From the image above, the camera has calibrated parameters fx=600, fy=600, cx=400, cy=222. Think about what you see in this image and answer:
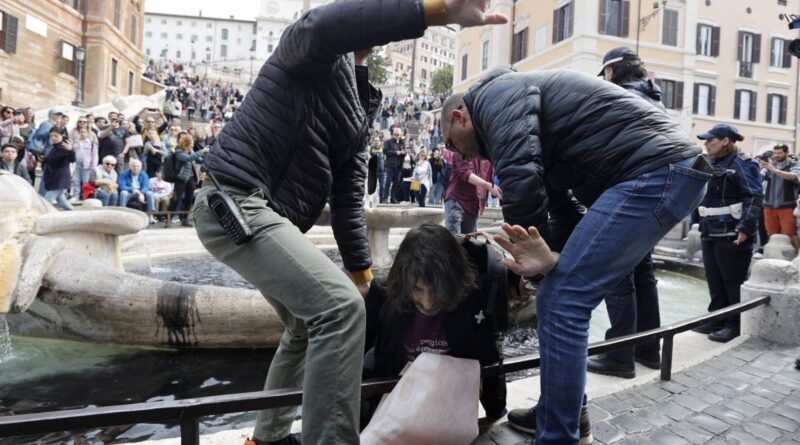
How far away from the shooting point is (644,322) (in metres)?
3.64

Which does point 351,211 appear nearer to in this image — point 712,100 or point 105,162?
point 105,162

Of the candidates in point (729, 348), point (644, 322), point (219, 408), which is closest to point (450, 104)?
point (219, 408)

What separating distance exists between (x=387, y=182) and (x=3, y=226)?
11587 millimetres

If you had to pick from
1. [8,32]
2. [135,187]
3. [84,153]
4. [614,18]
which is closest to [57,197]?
[135,187]

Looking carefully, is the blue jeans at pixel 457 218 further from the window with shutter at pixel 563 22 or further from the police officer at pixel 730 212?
the window with shutter at pixel 563 22

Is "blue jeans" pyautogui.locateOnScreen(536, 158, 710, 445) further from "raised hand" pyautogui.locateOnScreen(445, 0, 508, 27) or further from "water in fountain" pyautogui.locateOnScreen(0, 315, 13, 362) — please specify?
"water in fountain" pyautogui.locateOnScreen(0, 315, 13, 362)

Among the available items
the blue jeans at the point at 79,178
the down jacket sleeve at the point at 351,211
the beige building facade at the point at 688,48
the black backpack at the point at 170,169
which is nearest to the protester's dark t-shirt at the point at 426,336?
the down jacket sleeve at the point at 351,211

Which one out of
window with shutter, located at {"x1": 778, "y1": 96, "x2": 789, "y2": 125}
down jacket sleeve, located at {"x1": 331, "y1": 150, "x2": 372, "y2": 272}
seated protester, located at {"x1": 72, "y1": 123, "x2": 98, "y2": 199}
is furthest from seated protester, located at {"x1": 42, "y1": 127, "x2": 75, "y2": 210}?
window with shutter, located at {"x1": 778, "y1": 96, "x2": 789, "y2": 125}

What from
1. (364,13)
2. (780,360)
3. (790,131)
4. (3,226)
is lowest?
(780,360)

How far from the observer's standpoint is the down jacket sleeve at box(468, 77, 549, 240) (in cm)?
194

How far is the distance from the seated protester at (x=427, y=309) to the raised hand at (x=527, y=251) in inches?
10.0

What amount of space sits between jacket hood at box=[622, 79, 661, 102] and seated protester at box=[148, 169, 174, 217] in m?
9.78

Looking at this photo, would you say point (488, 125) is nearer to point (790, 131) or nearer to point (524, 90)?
point (524, 90)

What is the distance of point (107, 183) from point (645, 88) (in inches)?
371
